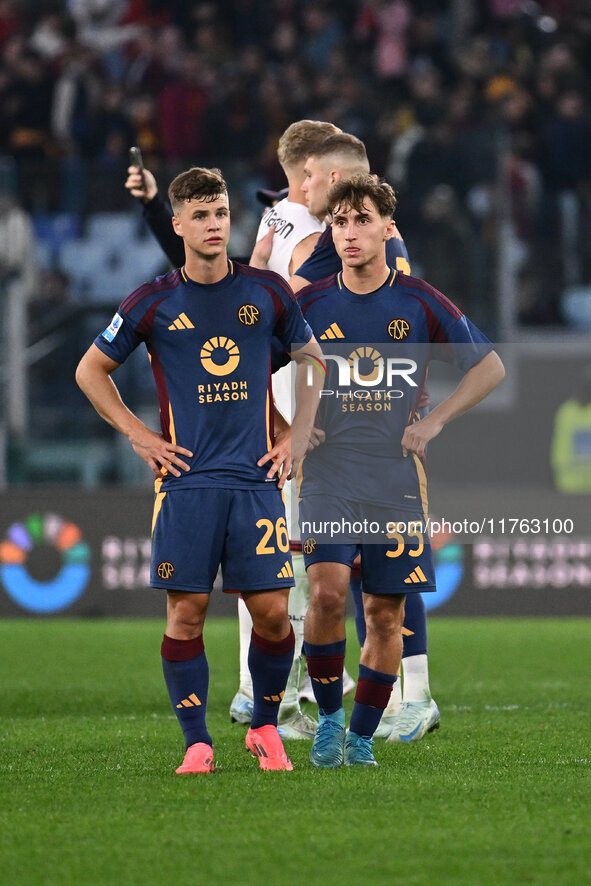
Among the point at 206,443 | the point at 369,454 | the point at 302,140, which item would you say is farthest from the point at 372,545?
the point at 302,140

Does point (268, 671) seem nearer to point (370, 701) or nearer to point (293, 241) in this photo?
point (370, 701)

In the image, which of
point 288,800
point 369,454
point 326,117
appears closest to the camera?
point 288,800

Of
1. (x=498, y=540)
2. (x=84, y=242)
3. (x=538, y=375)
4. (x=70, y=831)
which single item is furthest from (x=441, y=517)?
(x=70, y=831)

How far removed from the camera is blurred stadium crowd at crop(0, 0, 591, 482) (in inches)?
483

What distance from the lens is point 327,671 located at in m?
4.95

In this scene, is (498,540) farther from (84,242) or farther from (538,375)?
(84,242)

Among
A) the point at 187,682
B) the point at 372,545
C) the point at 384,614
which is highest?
the point at 372,545

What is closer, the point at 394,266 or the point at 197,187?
the point at 197,187

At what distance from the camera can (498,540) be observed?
11.3m

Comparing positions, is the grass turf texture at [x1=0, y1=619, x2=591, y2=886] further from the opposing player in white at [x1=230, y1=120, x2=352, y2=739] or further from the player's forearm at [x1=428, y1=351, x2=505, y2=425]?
the player's forearm at [x1=428, y1=351, x2=505, y2=425]

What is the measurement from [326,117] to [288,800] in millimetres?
11141

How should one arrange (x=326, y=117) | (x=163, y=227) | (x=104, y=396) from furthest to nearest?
1. (x=326, y=117)
2. (x=163, y=227)
3. (x=104, y=396)

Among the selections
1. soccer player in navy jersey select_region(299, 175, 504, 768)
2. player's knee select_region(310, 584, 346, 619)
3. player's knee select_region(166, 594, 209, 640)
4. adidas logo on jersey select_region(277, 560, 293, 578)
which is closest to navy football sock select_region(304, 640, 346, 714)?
soccer player in navy jersey select_region(299, 175, 504, 768)

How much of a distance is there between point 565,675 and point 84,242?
20.1 ft
